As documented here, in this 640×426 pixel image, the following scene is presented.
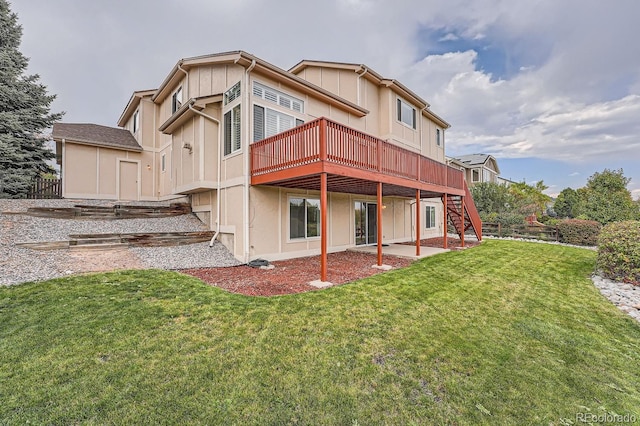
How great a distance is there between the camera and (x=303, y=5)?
15.0 metres

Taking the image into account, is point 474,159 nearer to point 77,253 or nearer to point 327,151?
point 327,151

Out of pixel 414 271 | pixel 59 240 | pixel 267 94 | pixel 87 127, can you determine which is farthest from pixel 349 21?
pixel 59 240

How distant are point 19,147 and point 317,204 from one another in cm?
1560

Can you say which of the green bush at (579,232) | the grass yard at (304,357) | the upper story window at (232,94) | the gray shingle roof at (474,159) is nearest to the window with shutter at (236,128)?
the upper story window at (232,94)

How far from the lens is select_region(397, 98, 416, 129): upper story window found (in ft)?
47.7

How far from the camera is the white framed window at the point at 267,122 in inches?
339

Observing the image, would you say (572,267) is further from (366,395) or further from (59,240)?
Result: (59,240)

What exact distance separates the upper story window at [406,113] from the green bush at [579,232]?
1093cm

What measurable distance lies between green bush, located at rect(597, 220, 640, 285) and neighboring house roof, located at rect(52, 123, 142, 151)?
20.0 metres

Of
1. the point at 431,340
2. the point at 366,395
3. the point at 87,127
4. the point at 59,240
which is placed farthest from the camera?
the point at 87,127

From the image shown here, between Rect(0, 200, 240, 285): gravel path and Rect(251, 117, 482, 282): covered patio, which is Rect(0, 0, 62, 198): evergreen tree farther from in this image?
Rect(251, 117, 482, 282): covered patio

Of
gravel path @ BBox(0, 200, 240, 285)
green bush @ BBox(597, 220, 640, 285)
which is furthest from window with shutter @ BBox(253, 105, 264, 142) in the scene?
green bush @ BBox(597, 220, 640, 285)

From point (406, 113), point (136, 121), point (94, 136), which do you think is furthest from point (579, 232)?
point (94, 136)

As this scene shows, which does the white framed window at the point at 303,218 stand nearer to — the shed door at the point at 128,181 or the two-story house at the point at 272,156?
the two-story house at the point at 272,156
